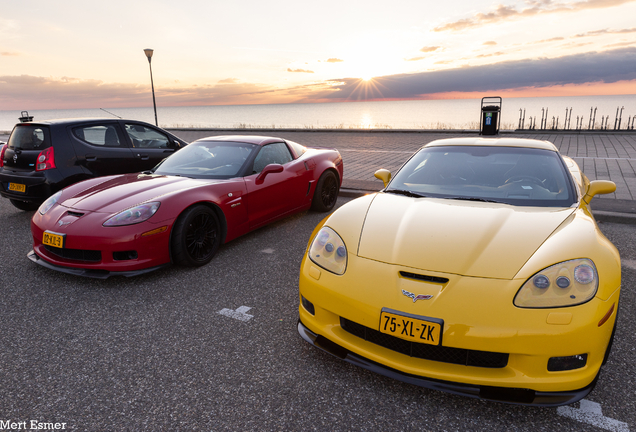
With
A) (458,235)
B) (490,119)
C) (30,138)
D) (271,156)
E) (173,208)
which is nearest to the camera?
(458,235)

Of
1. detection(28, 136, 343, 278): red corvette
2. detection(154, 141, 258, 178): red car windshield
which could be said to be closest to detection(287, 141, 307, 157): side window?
detection(28, 136, 343, 278): red corvette

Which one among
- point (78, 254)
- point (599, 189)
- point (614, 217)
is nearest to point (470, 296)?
point (599, 189)

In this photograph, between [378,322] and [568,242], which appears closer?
[378,322]

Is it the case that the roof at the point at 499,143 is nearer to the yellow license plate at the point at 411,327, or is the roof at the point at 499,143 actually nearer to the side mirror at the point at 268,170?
the side mirror at the point at 268,170

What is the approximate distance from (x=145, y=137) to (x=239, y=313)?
472 centimetres

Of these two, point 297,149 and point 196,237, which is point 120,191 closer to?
point 196,237

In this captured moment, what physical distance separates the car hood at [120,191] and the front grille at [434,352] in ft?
8.52

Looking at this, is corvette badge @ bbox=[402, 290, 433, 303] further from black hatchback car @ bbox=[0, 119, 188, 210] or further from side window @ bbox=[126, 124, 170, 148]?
side window @ bbox=[126, 124, 170, 148]

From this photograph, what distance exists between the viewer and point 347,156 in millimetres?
11234

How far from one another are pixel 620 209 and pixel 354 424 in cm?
530

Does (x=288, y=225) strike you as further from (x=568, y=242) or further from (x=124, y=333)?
(x=568, y=242)

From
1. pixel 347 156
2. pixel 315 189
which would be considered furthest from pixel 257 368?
pixel 347 156

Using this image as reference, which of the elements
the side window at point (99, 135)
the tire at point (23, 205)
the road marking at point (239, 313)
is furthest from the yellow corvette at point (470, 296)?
the tire at point (23, 205)

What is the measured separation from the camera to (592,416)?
194 centimetres
